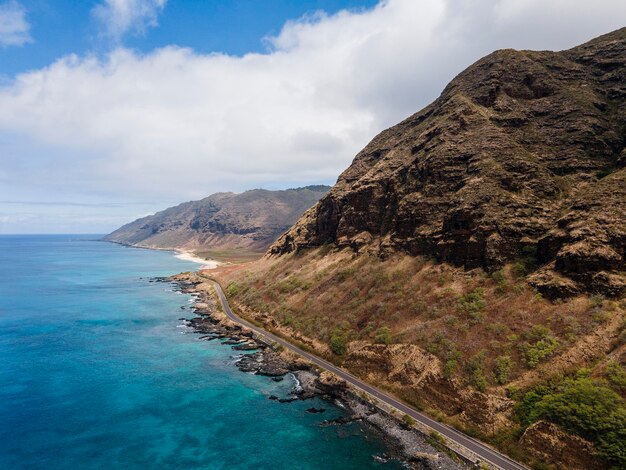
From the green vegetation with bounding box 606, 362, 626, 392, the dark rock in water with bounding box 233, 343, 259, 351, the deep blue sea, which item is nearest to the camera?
the green vegetation with bounding box 606, 362, 626, 392

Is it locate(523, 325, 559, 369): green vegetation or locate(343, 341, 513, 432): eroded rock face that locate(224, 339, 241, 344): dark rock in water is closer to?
locate(343, 341, 513, 432): eroded rock face

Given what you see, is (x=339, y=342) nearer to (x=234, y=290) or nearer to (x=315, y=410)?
(x=315, y=410)

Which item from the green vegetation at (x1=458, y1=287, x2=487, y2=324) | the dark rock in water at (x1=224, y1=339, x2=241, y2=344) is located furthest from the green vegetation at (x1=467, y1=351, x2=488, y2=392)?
the dark rock in water at (x1=224, y1=339, x2=241, y2=344)

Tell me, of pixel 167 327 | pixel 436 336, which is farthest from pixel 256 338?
pixel 436 336

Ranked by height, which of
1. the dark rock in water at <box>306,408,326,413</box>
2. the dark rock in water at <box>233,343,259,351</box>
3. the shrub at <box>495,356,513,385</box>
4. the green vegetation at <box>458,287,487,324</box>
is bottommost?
the dark rock in water at <box>306,408,326,413</box>

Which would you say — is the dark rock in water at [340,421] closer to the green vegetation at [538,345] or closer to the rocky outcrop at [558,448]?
the rocky outcrop at [558,448]

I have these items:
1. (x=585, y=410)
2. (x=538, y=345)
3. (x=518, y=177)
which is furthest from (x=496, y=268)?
(x=585, y=410)

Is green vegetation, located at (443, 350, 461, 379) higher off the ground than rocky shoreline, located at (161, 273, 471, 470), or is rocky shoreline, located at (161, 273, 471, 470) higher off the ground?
green vegetation, located at (443, 350, 461, 379)
